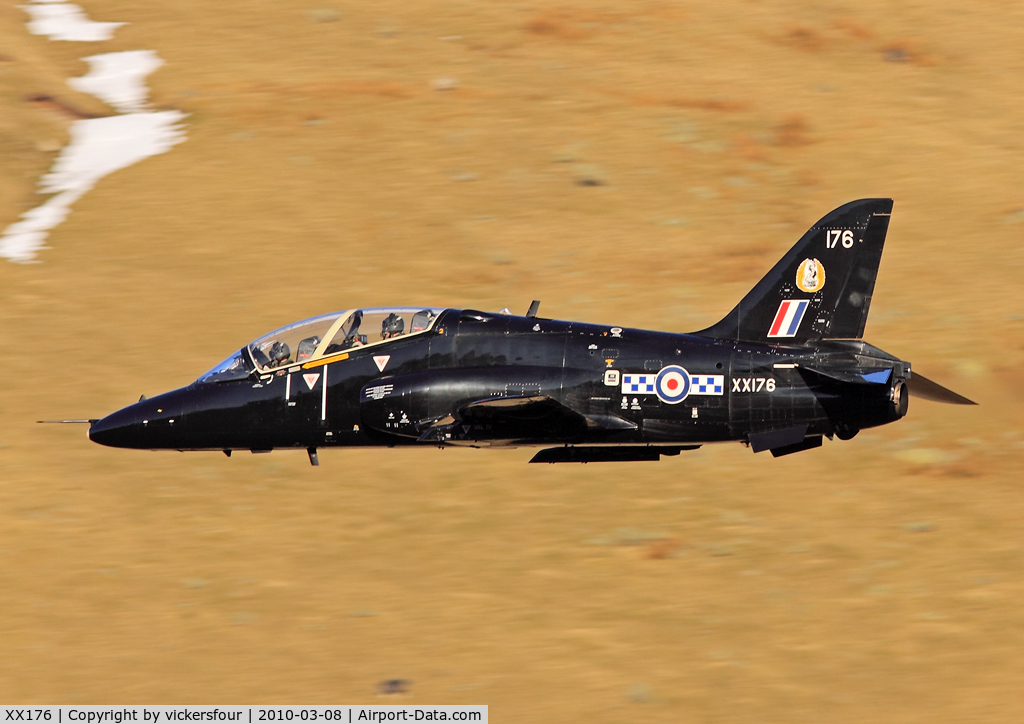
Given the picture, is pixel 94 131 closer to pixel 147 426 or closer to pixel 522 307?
pixel 522 307

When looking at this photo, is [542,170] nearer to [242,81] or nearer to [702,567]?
[242,81]

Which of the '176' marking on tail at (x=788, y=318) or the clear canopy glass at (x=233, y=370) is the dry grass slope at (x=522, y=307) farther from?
the '176' marking on tail at (x=788, y=318)

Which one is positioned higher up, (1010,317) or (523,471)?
(1010,317)

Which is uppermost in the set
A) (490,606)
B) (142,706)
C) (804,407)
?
(804,407)

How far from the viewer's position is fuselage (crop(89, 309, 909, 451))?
2022 cm

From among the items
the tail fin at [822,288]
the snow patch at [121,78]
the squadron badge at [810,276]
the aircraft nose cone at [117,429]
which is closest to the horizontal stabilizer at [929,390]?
the tail fin at [822,288]

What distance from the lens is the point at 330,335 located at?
856 inches

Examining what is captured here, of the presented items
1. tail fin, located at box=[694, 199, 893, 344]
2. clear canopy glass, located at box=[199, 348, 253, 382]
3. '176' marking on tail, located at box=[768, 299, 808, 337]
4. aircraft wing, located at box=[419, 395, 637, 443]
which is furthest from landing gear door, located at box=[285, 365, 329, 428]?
'176' marking on tail, located at box=[768, 299, 808, 337]

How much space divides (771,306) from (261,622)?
1393 centimetres

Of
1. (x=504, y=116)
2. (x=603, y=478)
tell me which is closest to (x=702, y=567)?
(x=603, y=478)

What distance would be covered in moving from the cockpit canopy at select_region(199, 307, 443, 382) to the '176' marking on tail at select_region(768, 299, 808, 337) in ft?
18.3

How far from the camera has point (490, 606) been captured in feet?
94.7

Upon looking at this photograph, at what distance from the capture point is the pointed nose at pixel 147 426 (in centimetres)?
2208

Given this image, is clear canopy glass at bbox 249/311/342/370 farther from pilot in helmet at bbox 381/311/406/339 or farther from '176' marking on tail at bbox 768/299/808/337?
'176' marking on tail at bbox 768/299/808/337
